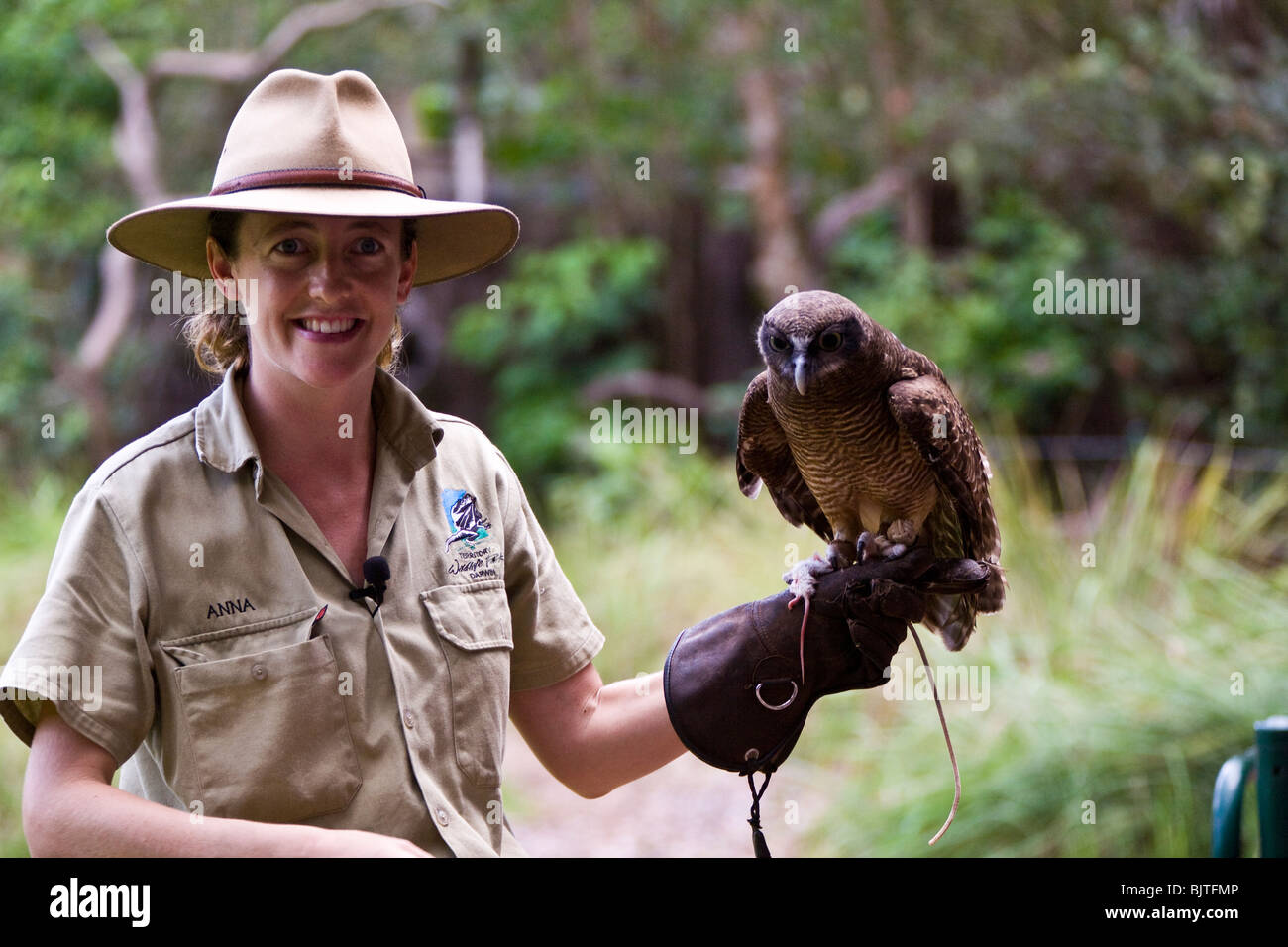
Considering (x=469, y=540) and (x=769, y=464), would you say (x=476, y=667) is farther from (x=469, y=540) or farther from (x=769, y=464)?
(x=769, y=464)

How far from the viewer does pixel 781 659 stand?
196 centimetres

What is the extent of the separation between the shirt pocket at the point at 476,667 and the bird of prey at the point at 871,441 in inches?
23.1

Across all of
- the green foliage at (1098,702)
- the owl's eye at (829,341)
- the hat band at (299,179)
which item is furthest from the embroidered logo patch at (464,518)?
the green foliage at (1098,702)

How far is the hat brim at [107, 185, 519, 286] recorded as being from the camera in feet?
5.39

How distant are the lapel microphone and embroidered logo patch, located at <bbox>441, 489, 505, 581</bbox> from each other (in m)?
0.14

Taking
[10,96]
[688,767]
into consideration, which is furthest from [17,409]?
[688,767]

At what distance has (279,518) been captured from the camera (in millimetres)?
1719

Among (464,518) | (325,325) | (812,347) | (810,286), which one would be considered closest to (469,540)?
(464,518)

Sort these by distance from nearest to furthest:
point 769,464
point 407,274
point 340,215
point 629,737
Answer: point 340,215 < point 407,274 < point 629,737 < point 769,464

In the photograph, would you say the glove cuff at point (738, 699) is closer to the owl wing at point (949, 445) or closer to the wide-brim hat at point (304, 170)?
the owl wing at point (949, 445)

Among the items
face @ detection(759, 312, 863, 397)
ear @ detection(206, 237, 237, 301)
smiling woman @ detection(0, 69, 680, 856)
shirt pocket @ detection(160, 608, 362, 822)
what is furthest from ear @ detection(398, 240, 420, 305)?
face @ detection(759, 312, 863, 397)

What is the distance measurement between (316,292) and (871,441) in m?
1.02

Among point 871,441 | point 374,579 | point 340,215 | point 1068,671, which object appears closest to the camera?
point 340,215
